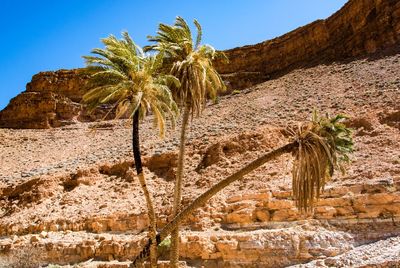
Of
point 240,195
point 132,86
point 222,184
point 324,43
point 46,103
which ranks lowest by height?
point 240,195

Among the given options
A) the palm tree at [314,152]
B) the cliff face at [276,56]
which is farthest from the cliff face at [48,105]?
the palm tree at [314,152]

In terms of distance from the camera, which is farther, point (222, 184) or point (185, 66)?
point (185, 66)

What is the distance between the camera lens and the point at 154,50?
1727 cm

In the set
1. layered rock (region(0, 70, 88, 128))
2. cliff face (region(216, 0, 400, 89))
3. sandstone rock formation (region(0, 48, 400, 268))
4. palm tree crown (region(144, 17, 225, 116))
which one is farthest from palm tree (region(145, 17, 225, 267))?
layered rock (region(0, 70, 88, 128))

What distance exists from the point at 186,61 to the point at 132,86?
8.06 feet

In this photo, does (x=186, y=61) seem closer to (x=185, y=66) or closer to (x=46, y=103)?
(x=185, y=66)

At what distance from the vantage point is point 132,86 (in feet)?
50.7

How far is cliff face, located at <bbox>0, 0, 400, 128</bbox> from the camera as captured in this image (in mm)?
40422

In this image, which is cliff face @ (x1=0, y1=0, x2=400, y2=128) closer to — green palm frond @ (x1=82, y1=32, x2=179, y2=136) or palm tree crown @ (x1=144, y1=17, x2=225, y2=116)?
palm tree crown @ (x1=144, y1=17, x2=225, y2=116)

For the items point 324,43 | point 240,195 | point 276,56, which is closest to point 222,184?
point 240,195

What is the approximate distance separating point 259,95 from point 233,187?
20.4 meters

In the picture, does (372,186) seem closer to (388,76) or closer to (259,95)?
(388,76)

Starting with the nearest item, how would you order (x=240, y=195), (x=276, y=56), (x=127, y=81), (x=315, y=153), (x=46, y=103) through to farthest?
(x=315, y=153)
(x=127, y=81)
(x=240, y=195)
(x=276, y=56)
(x=46, y=103)

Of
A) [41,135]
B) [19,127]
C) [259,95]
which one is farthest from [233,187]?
[19,127]
